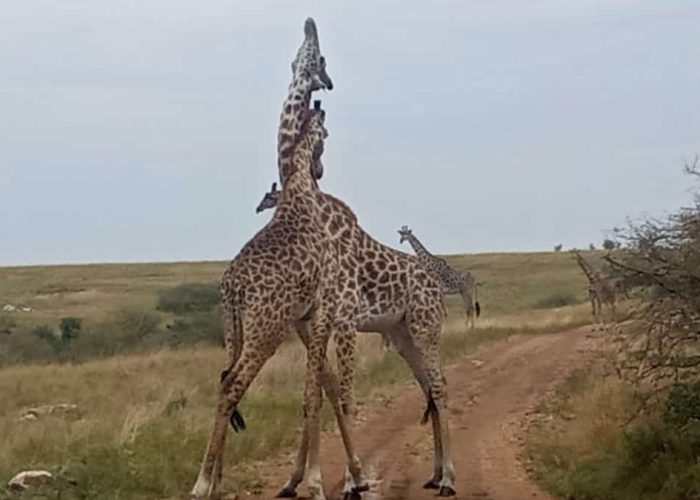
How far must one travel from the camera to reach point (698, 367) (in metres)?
10.6

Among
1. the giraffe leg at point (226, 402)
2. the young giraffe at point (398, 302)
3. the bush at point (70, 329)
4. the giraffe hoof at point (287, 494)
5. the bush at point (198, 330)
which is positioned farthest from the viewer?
the bush at point (70, 329)

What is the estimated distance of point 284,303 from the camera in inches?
355

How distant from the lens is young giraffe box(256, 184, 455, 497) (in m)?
10.5

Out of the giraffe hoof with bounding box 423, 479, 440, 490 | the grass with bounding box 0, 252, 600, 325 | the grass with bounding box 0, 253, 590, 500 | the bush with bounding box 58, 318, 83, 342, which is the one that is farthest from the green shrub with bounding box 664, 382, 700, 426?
the grass with bounding box 0, 252, 600, 325

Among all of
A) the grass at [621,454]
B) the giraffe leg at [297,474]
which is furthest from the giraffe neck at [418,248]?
the giraffe leg at [297,474]

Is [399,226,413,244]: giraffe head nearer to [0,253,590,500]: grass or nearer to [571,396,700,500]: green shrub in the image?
[0,253,590,500]: grass

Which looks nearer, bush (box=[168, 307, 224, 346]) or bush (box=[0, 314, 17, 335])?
bush (box=[168, 307, 224, 346])

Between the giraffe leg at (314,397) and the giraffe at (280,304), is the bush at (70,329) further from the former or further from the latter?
the giraffe leg at (314,397)

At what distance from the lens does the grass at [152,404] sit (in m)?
10.1

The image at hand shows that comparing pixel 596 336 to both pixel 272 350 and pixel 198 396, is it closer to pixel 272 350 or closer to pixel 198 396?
pixel 198 396

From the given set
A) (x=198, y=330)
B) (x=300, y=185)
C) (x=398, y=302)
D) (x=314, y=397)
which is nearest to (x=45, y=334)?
(x=198, y=330)

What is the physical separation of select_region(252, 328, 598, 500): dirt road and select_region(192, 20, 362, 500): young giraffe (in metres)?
1.03

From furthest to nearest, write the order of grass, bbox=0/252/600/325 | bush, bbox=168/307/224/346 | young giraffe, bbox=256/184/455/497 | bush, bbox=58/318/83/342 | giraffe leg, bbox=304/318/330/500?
grass, bbox=0/252/600/325 < bush, bbox=58/318/83/342 < bush, bbox=168/307/224/346 < young giraffe, bbox=256/184/455/497 < giraffe leg, bbox=304/318/330/500

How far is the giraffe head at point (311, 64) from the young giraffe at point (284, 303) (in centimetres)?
85
